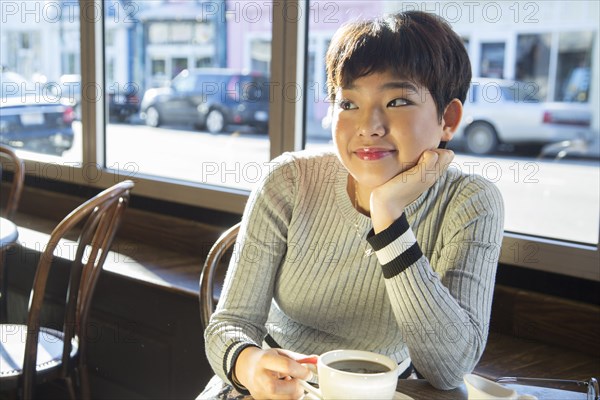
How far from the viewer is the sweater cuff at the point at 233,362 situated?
1305 millimetres

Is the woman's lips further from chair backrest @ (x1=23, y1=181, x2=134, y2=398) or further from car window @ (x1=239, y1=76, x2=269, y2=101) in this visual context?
car window @ (x1=239, y1=76, x2=269, y2=101)

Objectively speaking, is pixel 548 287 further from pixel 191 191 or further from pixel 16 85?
pixel 16 85

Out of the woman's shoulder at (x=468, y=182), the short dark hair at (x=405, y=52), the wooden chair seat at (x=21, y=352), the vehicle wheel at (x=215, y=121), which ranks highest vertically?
the short dark hair at (x=405, y=52)

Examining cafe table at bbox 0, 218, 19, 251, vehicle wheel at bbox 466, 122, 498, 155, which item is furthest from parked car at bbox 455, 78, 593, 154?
cafe table at bbox 0, 218, 19, 251

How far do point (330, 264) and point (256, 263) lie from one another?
0.16 m

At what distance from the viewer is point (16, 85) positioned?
13.2 ft

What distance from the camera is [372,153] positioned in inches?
54.3

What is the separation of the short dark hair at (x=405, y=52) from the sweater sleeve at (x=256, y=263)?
270mm

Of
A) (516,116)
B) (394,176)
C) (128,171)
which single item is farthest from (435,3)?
(128,171)

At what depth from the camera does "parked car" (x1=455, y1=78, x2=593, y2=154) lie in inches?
97.3

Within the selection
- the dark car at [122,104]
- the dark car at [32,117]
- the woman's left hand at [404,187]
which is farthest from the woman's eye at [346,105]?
the dark car at [32,117]

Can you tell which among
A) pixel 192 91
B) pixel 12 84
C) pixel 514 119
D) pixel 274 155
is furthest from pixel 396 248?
pixel 12 84

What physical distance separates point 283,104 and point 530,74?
37.7 inches

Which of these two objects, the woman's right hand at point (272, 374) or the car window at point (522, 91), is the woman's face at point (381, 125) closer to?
the woman's right hand at point (272, 374)
